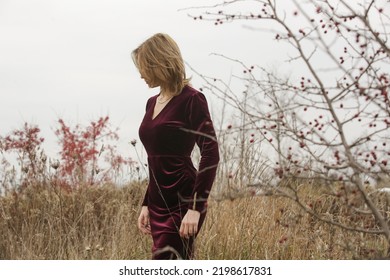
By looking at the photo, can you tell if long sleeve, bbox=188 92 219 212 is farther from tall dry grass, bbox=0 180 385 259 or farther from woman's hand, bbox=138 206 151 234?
tall dry grass, bbox=0 180 385 259

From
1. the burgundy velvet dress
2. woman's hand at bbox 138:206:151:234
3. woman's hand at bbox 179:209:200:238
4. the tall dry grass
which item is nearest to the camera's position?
A: woman's hand at bbox 179:209:200:238

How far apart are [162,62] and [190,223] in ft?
3.13

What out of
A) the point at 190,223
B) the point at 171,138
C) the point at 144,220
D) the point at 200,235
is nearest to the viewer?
the point at 190,223

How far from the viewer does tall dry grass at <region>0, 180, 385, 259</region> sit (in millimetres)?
4500

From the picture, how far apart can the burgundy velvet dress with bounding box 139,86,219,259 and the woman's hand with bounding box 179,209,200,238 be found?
0.09m

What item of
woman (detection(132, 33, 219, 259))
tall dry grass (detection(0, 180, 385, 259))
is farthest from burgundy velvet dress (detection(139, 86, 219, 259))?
tall dry grass (detection(0, 180, 385, 259))

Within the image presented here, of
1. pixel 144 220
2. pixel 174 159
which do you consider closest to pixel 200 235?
pixel 144 220

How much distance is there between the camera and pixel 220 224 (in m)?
4.71

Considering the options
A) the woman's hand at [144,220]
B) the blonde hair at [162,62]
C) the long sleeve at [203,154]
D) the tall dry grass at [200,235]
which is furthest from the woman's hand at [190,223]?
the tall dry grass at [200,235]

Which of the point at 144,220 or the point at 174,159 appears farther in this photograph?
the point at 144,220

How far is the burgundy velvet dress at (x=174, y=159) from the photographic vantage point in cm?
331

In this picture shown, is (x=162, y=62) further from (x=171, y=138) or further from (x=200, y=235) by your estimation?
(x=200, y=235)

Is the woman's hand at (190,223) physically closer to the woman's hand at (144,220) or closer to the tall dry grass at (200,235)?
the woman's hand at (144,220)

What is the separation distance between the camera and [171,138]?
3344 mm
